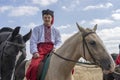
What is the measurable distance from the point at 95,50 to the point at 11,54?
6.90 feet

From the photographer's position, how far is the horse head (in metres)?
7.92

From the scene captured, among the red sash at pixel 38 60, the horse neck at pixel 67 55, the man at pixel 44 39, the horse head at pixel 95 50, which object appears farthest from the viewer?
the man at pixel 44 39

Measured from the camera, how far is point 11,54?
8898mm

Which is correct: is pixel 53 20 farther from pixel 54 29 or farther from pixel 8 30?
pixel 8 30

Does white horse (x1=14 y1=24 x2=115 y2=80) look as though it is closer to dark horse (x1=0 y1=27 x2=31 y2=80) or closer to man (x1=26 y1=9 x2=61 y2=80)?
man (x1=26 y1=9 x2=61 y2=80)

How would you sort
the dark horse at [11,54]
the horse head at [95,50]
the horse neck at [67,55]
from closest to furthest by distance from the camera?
the horse head at [95,50] < the horse neck at [67,55] < the dark horse at [11,54]

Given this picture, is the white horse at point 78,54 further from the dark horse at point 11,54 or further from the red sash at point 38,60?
the dark horse at point 11,54

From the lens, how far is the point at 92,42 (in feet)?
26.8

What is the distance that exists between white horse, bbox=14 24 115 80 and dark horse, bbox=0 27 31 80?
815 mm

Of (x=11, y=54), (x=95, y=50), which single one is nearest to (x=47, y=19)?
(x=11, y=54)

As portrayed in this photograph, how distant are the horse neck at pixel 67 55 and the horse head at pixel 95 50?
272mm

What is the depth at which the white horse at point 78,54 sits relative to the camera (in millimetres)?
7988

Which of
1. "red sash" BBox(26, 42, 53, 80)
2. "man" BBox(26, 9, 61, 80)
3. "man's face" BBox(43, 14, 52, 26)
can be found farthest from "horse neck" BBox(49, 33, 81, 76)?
"man's face" BBox(43, 14, 52, 26)

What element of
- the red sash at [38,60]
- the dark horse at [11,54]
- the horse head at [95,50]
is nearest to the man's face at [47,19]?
the red sash at [38,60]
